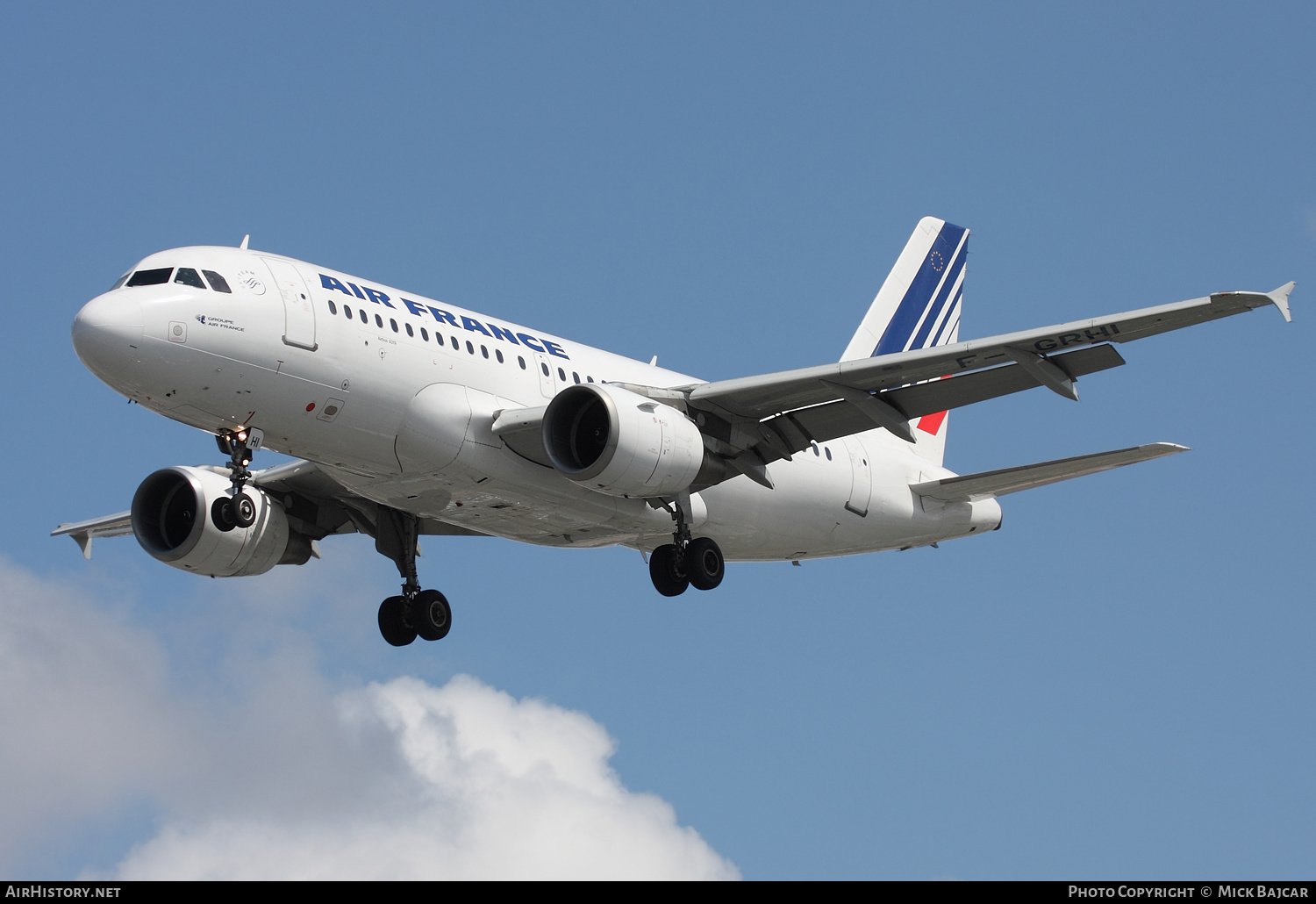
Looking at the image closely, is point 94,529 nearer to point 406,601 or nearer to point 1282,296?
point 406,601

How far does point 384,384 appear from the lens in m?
27.8

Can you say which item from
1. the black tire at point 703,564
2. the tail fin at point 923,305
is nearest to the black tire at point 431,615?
the black tire at point 703,564

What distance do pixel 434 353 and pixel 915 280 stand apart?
18.5 metres

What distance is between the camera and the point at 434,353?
2856 cm

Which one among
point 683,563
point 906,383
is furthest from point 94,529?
point 906,383

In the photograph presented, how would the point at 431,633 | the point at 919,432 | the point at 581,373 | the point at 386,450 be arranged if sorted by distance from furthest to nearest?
the point at 919,432 → the point at 431,633 → the point at 581,373 → the point at 386,450

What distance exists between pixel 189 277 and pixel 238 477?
132 inches

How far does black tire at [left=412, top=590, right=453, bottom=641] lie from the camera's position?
112ft
